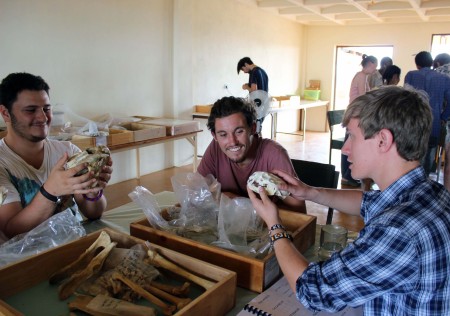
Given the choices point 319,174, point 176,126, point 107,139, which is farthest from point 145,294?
point 176,126

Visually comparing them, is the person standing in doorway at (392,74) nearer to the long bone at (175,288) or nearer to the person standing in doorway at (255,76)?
the person standing in doorway at (255,76)

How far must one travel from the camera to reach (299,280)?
0.88 meters

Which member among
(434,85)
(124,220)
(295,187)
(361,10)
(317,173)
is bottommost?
(124,220)

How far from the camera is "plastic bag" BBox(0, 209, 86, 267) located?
117 cm

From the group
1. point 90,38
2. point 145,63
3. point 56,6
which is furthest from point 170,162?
point 56,6

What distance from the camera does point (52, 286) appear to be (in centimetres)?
103

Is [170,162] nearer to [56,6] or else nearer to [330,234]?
[56,6]

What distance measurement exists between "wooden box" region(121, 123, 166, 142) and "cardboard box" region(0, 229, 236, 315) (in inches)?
102

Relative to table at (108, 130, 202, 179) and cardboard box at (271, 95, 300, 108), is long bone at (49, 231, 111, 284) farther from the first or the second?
cardboard box at (271, 95, 300, 108)

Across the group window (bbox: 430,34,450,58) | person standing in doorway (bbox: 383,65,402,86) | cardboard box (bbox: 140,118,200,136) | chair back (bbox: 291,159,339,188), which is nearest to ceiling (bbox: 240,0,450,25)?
window (bbox: 430,34,450,58)

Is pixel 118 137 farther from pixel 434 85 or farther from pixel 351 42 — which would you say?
Result: pixel 351 42

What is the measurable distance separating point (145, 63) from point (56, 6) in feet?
4.08

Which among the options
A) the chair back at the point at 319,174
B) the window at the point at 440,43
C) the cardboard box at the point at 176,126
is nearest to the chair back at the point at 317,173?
the chair back at the point at 319,174

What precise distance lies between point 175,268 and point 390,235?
1.77ft
